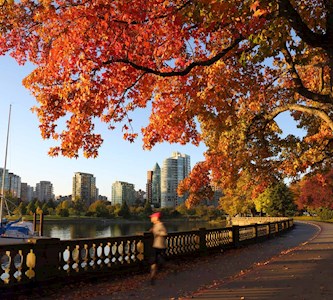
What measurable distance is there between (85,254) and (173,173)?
14394 centimetres

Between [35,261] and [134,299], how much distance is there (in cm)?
250

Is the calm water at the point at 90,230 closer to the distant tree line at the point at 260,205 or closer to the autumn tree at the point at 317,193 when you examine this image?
the distant tree line at the point at 260,205

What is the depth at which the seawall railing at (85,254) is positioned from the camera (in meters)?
8.63

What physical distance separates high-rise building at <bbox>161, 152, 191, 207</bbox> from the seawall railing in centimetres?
9464

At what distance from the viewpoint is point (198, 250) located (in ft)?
51.5

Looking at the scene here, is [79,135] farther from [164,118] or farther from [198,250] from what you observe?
[198,250]

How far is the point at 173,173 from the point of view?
506 ft

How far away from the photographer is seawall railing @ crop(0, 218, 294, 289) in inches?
340

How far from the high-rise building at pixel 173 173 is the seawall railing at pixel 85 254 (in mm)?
94639

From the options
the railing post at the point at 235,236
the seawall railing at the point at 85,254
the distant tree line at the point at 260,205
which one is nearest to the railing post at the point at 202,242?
the seawall railing at the point at 85,254

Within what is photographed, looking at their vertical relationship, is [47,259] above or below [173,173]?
below

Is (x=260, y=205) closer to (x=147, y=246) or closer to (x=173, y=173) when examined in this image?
(x=173, y=173)

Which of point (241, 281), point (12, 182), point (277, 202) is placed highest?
point (12, 182)

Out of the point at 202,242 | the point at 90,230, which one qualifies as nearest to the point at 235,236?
the point at 202,242
